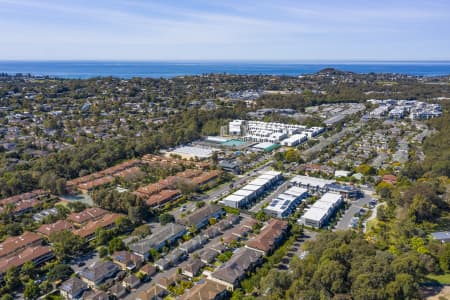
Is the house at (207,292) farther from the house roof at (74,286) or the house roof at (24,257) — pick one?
the house roof at (24,257)

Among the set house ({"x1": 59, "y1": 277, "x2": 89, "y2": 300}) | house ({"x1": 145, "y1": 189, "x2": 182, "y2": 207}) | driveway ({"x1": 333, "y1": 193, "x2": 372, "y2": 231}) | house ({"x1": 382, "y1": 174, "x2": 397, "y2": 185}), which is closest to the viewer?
house ({"x1": 59, "y1": 277, "x2": 89, "y2": 300})

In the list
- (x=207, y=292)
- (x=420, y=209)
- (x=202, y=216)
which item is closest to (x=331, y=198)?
(x=420, y=209)

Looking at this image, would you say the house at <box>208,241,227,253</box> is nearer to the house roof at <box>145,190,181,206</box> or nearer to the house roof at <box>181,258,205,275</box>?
the house roof at <box>181,258,205,275</box>

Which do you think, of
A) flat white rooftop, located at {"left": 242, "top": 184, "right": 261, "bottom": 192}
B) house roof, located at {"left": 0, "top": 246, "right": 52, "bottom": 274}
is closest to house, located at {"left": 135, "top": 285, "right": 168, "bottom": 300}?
house roof, located at {"left": 0, "top": 246, "right": 52, "bottom": 274}

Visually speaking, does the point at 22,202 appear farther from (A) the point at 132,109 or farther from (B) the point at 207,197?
(A) the point at 132,109

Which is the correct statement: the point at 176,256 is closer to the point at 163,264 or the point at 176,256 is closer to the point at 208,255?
the point at 163,264
